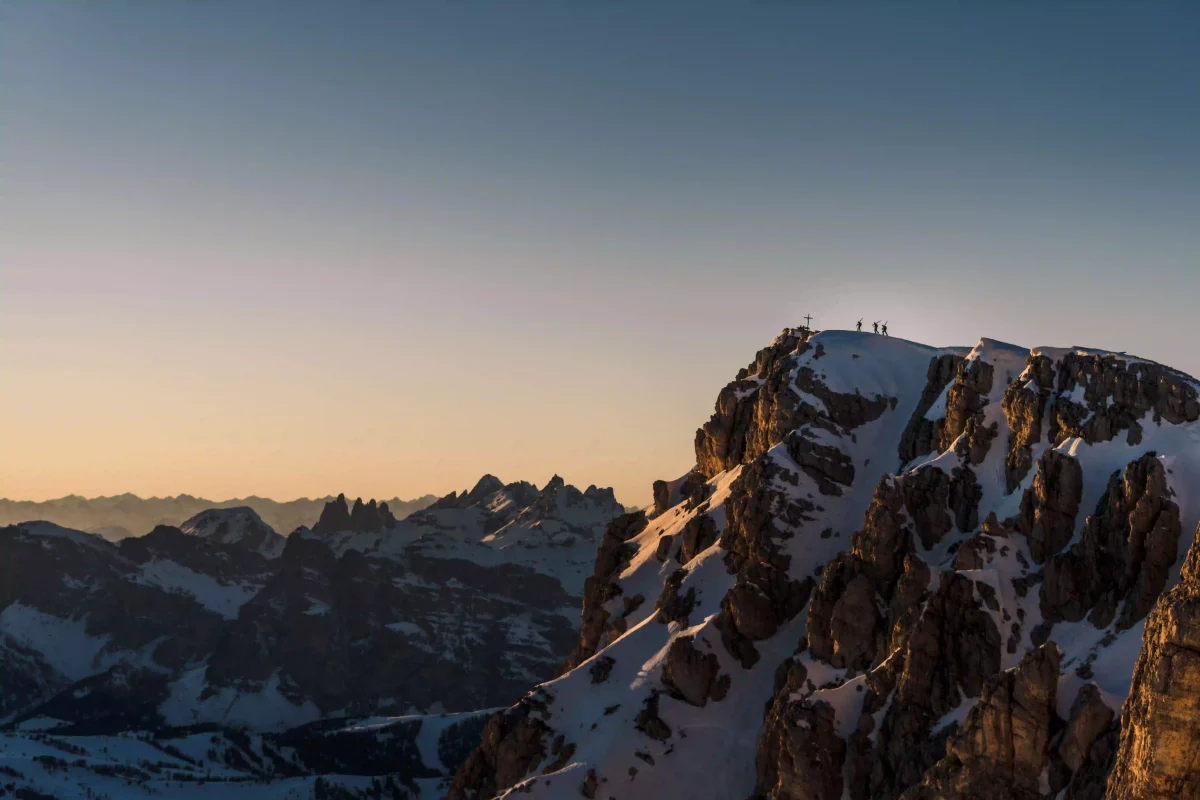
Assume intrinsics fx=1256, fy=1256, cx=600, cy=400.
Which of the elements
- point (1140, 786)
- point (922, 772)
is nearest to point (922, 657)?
point (922, 772)

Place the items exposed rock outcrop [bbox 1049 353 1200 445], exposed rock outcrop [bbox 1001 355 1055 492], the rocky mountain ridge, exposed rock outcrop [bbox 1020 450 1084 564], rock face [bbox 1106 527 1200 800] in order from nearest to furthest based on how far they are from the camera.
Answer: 1. rock face [bbox 1106 527 1200 800]
2. the rocky mountain ridge
3. exposed rock outcrop [bbox 1020 450 1084 564]
4. exposed rock outcrop [bbox 1049 353 1200 445]
5. exposed rock outcrop [bbox 1001 355 1055 492]

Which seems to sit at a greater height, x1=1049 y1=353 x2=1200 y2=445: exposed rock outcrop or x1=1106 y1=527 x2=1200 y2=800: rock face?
x1=1049 y1=353 x2=1200 y2=445: exposed rock outcrop

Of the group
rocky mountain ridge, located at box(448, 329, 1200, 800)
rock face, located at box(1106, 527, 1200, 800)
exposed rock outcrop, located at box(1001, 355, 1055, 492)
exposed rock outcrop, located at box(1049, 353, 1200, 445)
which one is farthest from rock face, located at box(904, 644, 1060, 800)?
exposed rock outcrop, located at box(1001, 355, 1055, 492)

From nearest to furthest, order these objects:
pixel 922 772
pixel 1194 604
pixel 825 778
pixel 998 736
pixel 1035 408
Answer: pixel 1194 604
pixel 998 736
pixel 922 772
pixel 825 778
pixel 1035 408

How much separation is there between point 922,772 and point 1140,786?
254 feet

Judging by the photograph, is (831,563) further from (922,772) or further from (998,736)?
(998,736)

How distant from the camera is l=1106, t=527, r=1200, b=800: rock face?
81.9 m

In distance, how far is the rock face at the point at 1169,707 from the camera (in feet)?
269

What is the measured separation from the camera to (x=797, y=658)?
19762 cm

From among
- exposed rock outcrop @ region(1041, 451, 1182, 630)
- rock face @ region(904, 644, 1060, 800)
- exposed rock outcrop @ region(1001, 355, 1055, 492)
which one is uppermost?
exposed rock outcrop @ region(1001, 355, 1055, 492)

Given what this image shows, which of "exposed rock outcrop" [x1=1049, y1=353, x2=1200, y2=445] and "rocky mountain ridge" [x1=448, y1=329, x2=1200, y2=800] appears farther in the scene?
"exposed rock outcrop" [x1=1049, y1=353, x2=1200, y2=445]

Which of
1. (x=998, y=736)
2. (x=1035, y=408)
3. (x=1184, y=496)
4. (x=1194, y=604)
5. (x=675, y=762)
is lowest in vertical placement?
(x=675, y=762)

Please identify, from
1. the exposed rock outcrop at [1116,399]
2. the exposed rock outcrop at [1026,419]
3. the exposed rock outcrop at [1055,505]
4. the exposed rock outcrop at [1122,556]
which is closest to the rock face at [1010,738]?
the exposed rock outcrop at [1122,556]

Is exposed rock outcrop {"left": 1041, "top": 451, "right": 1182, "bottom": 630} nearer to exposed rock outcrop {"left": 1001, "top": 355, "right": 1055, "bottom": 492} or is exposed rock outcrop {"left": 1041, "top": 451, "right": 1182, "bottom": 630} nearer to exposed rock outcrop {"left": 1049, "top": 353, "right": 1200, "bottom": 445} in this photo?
exposed rock outcrop {"left": 1049, "top": 353, "right": 1200, "bottom": 445}
